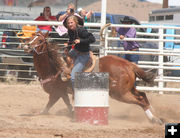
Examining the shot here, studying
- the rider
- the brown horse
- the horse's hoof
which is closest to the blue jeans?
the rider

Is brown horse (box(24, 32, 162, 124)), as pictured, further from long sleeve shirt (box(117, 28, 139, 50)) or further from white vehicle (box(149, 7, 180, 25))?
white vehicle (box(149, 7, 180, 25))

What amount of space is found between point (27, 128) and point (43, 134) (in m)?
0.50

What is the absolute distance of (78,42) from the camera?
23.5 ft

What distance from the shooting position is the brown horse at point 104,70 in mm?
7602

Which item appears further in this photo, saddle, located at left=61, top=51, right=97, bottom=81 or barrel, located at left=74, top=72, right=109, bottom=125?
saddle, located at left=61, top=51, right=97, bottom=81

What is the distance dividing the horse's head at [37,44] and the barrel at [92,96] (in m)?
1.14

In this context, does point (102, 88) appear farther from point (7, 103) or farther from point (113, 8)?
point (113, 8)

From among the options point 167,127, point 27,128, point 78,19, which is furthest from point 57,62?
point 167,127

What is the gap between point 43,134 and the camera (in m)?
5.64

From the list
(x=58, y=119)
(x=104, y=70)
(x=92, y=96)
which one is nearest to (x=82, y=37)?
(x=104, y=70)

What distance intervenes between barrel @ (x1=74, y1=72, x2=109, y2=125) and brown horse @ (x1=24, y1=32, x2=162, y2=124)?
77 centimetres

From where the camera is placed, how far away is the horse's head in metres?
7.54

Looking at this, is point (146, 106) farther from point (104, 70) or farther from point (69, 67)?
point (69, 67)

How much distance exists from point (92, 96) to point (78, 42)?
99 centimetres
